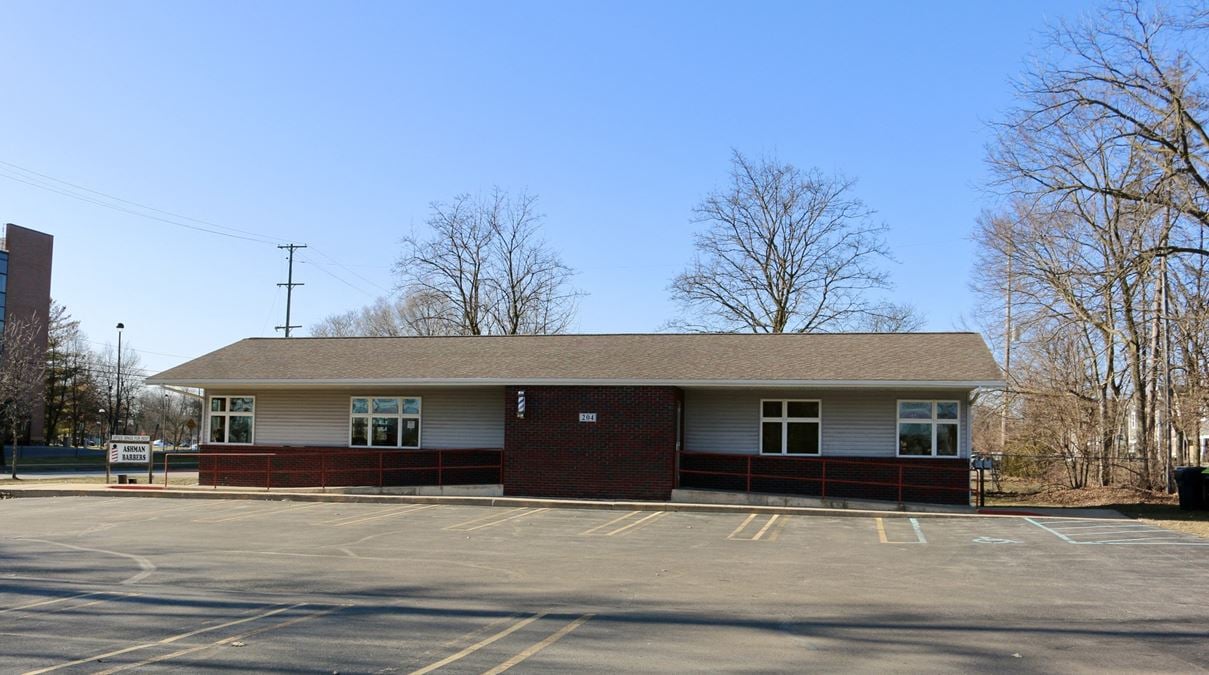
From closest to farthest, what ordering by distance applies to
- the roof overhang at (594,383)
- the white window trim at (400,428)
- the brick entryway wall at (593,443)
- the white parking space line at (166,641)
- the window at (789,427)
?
the white parking space line at (166,641) → the roof overhang at (594,383) → the brick entryway wall at (593,443) → the window at (789,427) → the white window trim at (400,428)

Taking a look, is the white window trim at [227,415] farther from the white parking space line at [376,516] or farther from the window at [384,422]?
the white parking space line at [376,516]

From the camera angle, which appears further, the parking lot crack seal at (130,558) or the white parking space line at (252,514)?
the white parking space line at (252,514)

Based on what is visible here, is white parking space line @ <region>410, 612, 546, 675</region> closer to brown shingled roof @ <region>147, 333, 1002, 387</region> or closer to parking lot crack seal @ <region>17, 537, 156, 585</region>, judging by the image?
parking lot crack seal @ <region>17, 537, 156, 585</region>

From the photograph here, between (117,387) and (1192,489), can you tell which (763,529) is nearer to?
(1192,489)

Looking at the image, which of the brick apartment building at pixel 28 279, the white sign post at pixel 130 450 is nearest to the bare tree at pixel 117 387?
the brick apartment building at pixel 28 279

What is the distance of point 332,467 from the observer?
2642 cm

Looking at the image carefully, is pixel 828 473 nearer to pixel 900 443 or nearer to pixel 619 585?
pixel 900 443

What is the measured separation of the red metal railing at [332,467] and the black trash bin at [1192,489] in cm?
1640

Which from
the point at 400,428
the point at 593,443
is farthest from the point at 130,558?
the point at 400,428

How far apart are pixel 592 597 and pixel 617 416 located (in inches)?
520

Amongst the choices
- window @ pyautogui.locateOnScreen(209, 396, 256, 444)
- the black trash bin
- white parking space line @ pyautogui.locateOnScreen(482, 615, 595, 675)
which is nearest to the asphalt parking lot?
white parking space line @ pyautogui.locateOnScreen(482, 615, 595, 675)

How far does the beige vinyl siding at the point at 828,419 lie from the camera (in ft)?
76.6

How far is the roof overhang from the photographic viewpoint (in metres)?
21.8

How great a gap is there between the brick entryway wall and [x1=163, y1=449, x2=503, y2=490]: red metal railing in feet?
3.98
